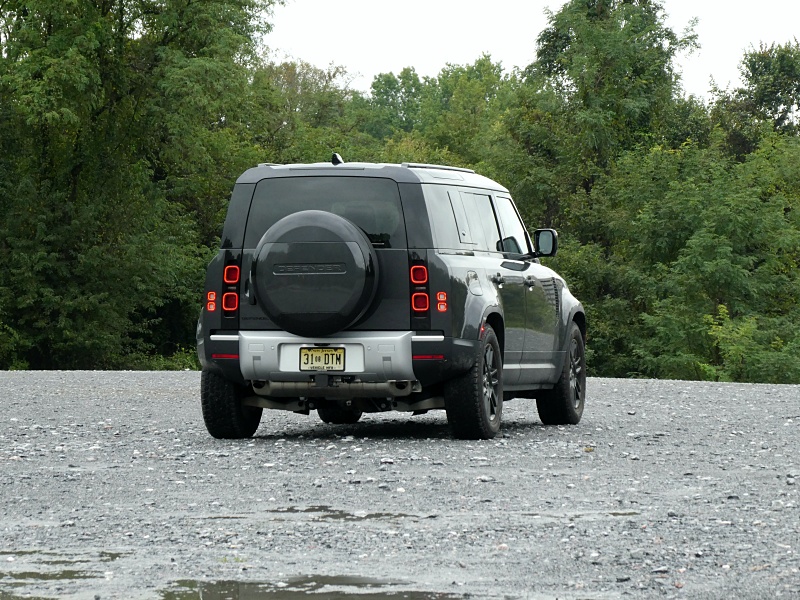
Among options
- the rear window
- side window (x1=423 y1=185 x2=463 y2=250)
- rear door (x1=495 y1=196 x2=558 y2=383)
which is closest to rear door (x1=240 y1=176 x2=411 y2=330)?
the rear window

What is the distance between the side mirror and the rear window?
230cm

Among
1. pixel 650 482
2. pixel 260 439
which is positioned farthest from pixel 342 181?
pixel 650 482

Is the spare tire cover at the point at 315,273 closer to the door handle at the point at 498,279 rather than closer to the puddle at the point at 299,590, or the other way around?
the door handle at the point at 498,279

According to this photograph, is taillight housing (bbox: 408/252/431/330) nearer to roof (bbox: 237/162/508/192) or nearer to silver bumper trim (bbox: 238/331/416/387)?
silver bumper trim (bbox: 238/331/416/387)

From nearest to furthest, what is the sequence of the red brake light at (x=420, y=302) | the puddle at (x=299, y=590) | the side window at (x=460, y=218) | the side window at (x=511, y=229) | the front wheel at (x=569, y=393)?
the puddle at (x=299, y=590) → the red brake light at (x=420, y=302) → the side window at (x=460, y=218) → the side window at (x=511, y=229) → the front wheel at (x=569, y=393)

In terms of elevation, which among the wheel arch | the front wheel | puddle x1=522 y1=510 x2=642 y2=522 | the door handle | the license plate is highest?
the door handle

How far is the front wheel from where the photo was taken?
540 inches

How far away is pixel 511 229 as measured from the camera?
44.0 feet

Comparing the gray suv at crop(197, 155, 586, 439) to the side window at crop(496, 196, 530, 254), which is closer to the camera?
the gray suv at crop(197, 155, 586, 439)

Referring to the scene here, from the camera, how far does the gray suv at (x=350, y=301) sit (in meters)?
11.1

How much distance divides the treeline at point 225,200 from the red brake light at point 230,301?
24.2m

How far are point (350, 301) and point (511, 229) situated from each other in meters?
2.82

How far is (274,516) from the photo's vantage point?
24.6ft

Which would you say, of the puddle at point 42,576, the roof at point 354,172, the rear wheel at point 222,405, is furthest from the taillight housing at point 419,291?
the puddle at point 42,576
